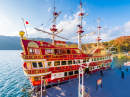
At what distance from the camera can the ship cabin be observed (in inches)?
422

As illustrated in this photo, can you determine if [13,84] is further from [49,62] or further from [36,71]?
[49,62]

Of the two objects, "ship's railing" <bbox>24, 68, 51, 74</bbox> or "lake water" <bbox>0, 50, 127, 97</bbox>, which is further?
"lake water" <bbox>0, 50, 127, 97</bbox>

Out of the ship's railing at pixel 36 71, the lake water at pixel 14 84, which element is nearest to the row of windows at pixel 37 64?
the ship's railing at pixel 36 71

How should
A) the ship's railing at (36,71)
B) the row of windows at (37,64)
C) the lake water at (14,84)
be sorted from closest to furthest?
the ship's railing at (36,71) < the row of windows at (37,64) < the lake water at (14,84)

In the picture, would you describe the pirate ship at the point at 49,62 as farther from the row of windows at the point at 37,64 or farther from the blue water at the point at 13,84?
the blue water at the point at 13,84

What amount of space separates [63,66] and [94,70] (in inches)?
409

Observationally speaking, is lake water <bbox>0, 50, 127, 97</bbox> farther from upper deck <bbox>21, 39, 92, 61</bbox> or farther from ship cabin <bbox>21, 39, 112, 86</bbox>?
upper deck <bbox>21, 39, 92, 61</bbox>

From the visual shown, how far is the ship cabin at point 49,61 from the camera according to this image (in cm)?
1072

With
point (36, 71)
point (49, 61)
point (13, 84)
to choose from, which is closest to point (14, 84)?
point (13, 84)

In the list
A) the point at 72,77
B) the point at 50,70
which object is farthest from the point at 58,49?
the point at 72,77

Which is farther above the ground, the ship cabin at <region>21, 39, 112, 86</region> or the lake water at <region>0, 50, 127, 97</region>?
the ship cabin at <region>21, 39, 112, 86</region>

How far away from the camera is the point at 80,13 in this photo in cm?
2142

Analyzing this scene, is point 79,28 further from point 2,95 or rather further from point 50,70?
point 2,95

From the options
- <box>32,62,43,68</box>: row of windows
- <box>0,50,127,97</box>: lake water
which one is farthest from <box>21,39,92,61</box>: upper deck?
<box>0,50,127,97</box>: lake water
